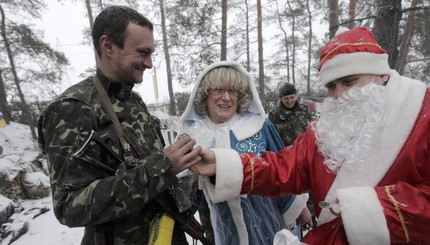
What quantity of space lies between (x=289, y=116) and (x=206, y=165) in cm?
316

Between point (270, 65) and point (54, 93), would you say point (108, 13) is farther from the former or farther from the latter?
point (270, 65)

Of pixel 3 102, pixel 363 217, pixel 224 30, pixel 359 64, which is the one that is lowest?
pixel 3 102

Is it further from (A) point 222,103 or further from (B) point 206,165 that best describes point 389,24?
(B) point 206,165

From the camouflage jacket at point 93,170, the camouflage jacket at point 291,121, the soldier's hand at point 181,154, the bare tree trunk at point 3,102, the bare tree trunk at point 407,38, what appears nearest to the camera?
the camouflage jacket at point 93,170

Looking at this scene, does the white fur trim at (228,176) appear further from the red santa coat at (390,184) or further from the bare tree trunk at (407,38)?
the bare tree trunk at (407,38)

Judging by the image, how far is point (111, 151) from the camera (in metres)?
1.27

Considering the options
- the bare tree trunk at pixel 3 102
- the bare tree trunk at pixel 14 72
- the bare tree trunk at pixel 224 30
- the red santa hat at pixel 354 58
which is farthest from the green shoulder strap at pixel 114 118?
the bare tree trunk at pixel 3 102

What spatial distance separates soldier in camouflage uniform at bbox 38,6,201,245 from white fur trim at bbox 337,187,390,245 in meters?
0.70

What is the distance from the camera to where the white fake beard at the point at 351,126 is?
52.7 inches

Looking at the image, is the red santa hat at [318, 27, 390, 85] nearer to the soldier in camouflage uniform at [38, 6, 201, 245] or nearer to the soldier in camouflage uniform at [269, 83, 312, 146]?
the soldier in camouflage uniform at [38, 6, 201, 245]

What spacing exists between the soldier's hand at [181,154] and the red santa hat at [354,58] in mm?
813

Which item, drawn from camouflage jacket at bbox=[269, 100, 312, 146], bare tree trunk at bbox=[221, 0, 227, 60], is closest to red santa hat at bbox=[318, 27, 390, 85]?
camouflage jacket at bbox=[269, 100, 312, 146]

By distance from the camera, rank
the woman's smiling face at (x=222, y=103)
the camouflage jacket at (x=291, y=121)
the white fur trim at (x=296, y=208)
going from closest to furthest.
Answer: the white fur trim at (x=296, y=208) < the woman's smiling face at (x=222, y=103) < the camouflage jacket at (x=291, y=121)

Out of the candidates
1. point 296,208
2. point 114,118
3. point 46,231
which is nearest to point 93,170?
point 114,118
